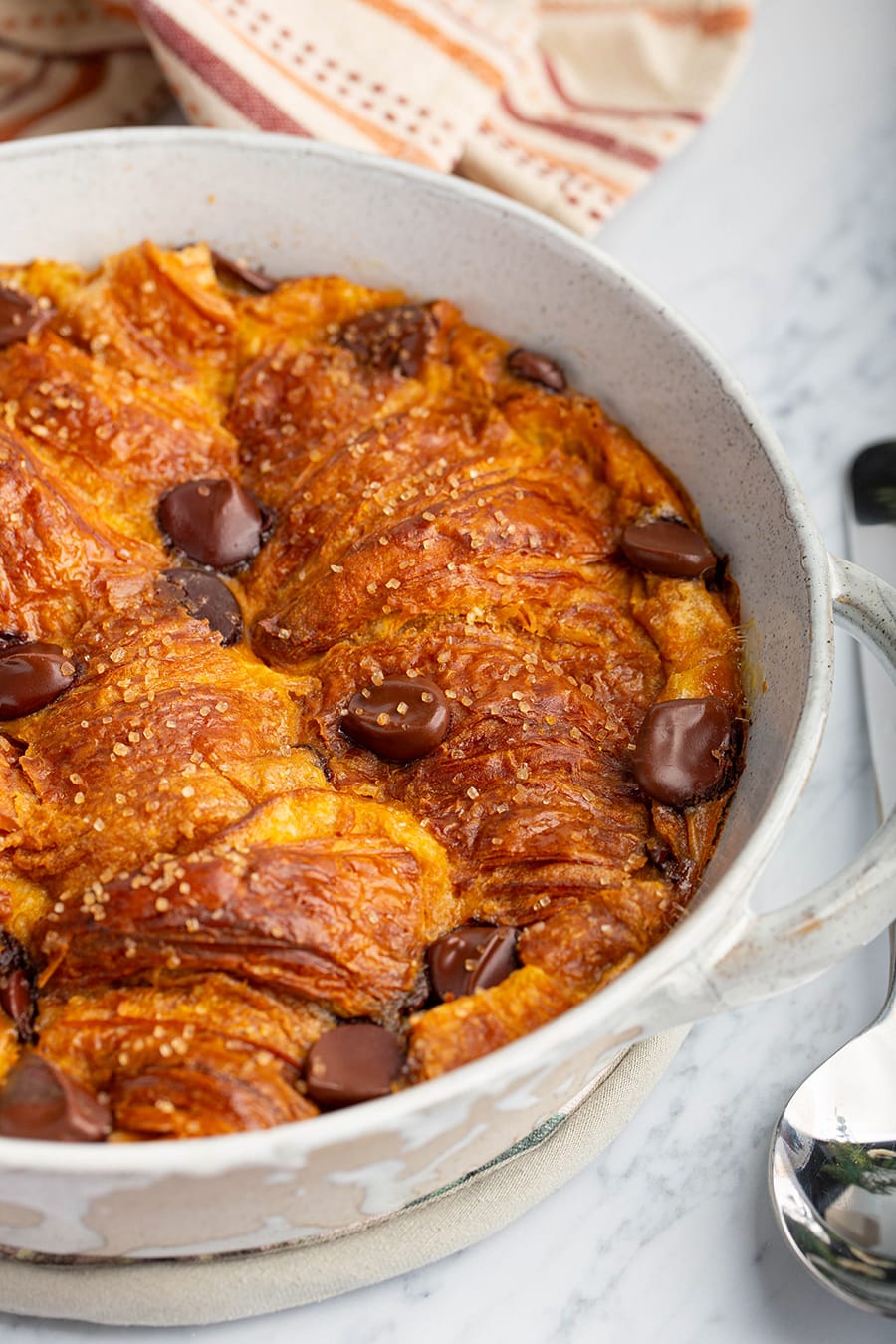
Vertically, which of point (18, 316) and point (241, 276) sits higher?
point (241, 276)

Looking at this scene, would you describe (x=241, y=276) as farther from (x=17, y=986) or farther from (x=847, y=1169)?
(x=847, y=1169)

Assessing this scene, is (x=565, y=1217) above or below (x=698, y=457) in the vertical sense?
below

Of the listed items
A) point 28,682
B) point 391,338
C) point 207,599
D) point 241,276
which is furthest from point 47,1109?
point 241,276

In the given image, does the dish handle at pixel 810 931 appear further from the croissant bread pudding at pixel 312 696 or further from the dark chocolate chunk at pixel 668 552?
the dark chocolate chunk at pixel 668 552

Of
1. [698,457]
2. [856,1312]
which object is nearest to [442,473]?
[698,457]

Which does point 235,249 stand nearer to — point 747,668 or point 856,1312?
point 747,668

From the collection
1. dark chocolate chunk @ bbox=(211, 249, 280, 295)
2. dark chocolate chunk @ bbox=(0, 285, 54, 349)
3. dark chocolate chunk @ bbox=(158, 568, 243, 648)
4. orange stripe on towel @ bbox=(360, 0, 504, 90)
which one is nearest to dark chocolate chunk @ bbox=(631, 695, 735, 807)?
dark chocolate chunk @ bbox=(158, 568, 243, 648)

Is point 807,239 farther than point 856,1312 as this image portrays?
Yes

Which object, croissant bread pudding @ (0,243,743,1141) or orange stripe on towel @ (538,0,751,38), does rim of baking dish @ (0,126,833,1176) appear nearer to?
croissant bread pudding @ (0,243,743,1141)
